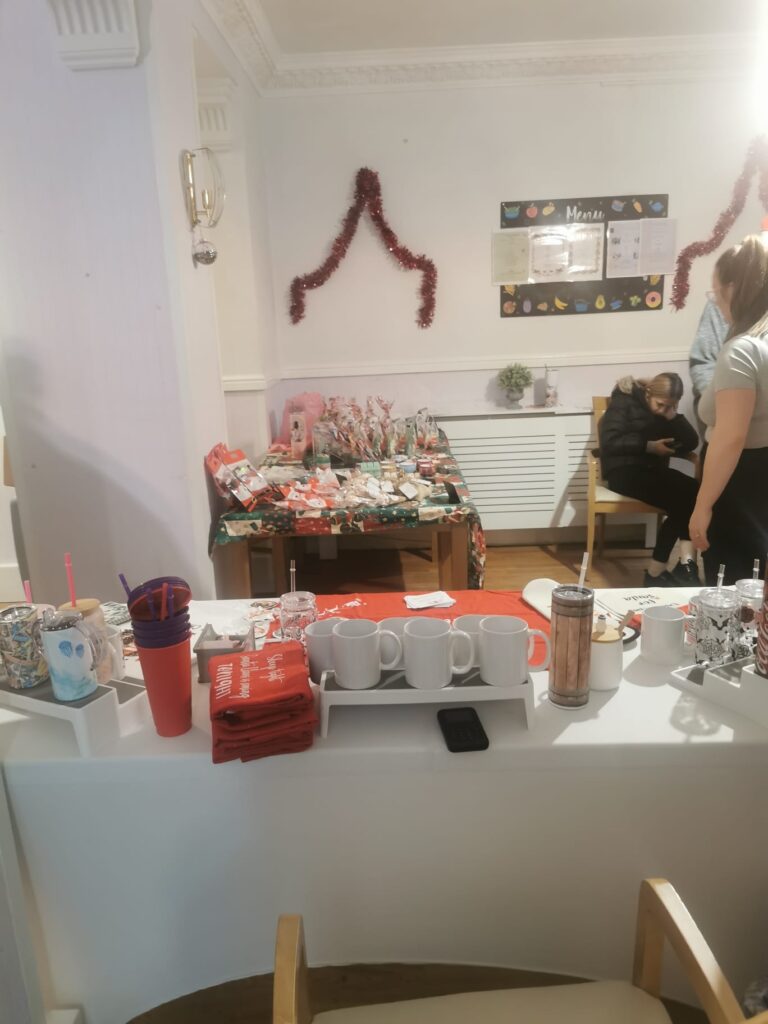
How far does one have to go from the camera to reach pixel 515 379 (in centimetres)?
409

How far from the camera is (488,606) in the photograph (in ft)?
5.31

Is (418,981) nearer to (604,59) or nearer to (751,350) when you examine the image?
(751,350)

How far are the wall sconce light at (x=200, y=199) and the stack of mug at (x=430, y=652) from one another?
69.0 inches

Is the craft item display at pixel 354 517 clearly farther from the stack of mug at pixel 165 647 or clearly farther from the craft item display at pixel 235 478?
the stack of mug at pixel 165 647

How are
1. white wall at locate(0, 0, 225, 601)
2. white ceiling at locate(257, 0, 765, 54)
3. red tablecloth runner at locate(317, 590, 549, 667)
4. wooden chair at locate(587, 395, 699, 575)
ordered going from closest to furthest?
red tablecloth runner at locate(317, 590, 549, 667), white wall at locate(0, 0, 225, 601), white ceiling at locate(257, 0, 765, 54), wooden chair at locate(587, 395, 699, 575)

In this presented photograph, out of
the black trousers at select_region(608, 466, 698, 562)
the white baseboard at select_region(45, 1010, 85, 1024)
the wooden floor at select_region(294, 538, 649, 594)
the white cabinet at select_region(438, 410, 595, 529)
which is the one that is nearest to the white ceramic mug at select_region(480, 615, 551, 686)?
the white baseboard at select_region(45, 1010, 85, 1024)

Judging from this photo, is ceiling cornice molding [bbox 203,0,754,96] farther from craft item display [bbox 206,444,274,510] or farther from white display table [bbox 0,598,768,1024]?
white display table [bbox 0,598,768,1024]

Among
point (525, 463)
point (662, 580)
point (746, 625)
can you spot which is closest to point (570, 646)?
point (746, 625)

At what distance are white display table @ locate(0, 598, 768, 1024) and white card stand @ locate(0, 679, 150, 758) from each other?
30mm

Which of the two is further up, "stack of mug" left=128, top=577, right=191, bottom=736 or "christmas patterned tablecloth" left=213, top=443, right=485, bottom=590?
"stack of mug" left=128, top=577, right=191, bottom=736

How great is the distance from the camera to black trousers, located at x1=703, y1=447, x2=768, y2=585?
2.05 metres

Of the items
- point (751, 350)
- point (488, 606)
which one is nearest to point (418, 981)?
point (488, 606)

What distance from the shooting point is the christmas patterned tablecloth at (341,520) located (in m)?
2.54

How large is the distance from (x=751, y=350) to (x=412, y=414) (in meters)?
2.53
